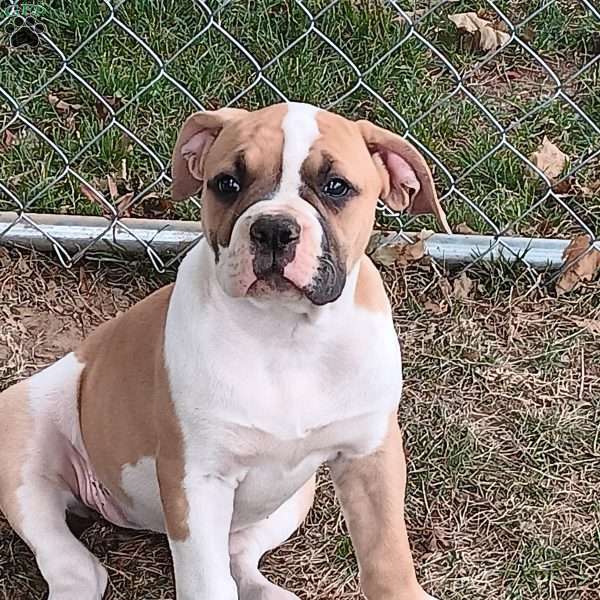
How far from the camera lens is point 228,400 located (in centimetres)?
239

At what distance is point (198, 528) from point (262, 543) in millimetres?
440

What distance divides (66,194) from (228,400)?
1519 mm

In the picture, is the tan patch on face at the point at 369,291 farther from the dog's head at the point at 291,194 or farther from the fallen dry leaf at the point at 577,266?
the fallen dry leaf at the point at 577,266

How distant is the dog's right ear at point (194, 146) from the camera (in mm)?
2482

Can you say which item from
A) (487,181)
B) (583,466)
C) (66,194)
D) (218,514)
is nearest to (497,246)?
(487,181)

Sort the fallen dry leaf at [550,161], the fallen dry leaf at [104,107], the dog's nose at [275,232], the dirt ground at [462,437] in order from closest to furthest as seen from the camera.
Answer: the dog's nose at [275,232] → the dirt ground at [462,437] → the fallen dry leaf at [550,161] → the fallen dry leaf at [104,107]

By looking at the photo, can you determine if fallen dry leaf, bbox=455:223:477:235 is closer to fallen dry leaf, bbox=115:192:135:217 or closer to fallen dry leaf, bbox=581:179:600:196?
fallen dry leaf, bbox=581:179:600:196

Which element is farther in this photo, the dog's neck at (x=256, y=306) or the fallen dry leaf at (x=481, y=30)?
the fallen dry leaf at (x=481, y=30)

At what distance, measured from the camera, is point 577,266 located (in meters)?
3.62

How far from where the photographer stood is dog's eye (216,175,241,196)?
2.34 m

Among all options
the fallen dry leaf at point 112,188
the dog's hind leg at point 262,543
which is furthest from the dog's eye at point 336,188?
the fallen dry leaf at point 112,188

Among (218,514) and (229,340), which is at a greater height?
(229,340)

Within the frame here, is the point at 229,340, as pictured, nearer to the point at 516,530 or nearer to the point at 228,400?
the point at 228,400

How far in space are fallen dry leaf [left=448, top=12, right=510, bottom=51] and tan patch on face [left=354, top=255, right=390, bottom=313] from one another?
1.87 metres
